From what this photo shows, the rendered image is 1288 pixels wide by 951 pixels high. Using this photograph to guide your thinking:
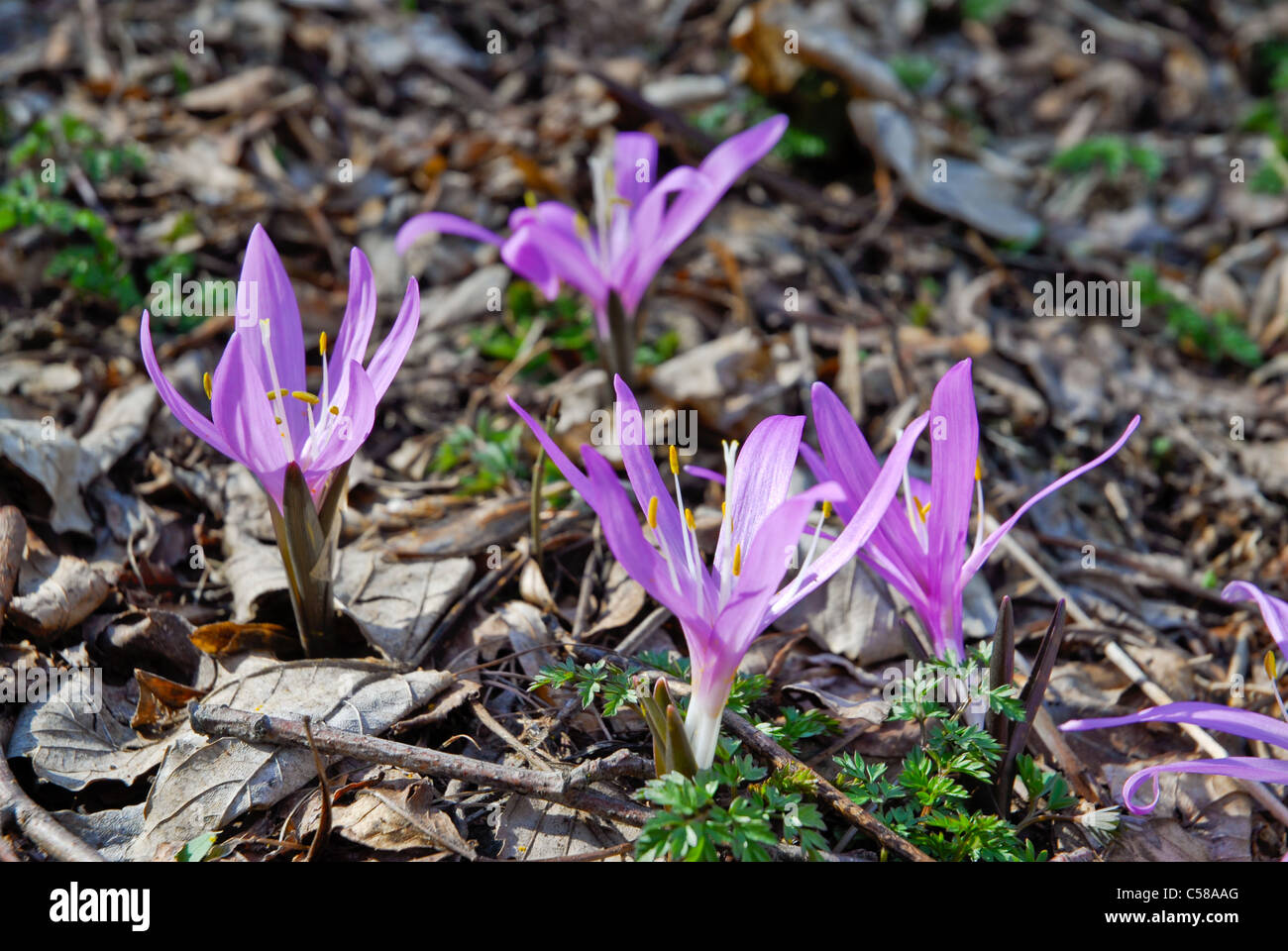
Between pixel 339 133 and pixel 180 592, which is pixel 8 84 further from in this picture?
pixel 180 592

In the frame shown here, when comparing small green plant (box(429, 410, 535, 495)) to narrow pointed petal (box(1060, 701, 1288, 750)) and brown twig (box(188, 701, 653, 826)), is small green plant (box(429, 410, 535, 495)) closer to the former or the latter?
brown twig (box(188, 701, 653, 826))

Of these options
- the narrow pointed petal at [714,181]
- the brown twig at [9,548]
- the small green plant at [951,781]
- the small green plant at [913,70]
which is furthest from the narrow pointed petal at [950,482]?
the small green plant at [913,70]

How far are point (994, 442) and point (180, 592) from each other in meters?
2.63

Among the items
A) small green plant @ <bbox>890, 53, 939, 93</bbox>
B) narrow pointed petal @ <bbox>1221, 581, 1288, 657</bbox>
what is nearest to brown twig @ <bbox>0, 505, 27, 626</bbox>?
narrow pointed petal @ <bbox>1221, 581, 1288, 657</bbox>

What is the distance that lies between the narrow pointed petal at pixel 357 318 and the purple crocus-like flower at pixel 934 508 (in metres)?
0.97

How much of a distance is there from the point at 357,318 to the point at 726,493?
892 millimetres

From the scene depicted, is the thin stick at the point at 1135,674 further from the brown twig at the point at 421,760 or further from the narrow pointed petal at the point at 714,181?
the narrow pointed petal at the point at 714,181

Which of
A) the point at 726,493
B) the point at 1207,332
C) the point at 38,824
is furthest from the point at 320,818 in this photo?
the point at 1207,332

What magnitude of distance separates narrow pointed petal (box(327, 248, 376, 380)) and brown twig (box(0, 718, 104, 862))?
100 centimetres

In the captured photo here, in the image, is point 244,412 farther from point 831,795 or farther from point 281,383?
point 831,795

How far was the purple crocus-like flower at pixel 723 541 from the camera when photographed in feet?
5.12
